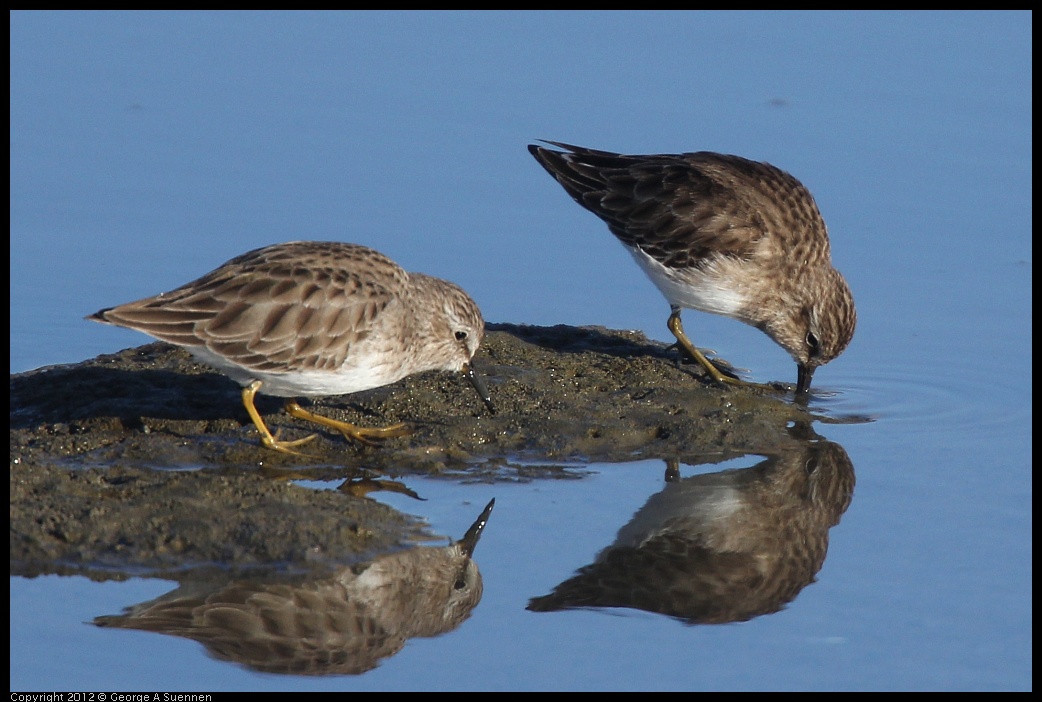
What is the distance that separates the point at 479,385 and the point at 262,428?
155 cm

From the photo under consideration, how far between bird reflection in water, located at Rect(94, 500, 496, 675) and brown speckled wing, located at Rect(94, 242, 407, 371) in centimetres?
172

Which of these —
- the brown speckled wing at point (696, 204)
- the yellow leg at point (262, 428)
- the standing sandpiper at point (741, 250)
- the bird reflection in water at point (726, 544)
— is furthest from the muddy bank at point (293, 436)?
the brown speckled wing at point (696, 204)

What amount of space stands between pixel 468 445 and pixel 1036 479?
11.9 ft

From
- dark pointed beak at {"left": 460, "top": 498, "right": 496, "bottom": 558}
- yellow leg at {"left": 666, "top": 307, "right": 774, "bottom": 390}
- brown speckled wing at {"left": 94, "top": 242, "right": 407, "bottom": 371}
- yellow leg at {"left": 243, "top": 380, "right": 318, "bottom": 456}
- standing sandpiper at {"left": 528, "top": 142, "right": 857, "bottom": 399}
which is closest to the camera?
dark pointed beak at {"left": 460, "top": 498, "right": 496, "bottom": 558}

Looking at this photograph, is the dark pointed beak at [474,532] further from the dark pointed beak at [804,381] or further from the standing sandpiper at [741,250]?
the dark pointed beak at [804,381]

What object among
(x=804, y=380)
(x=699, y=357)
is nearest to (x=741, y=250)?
(x=699, y=357)

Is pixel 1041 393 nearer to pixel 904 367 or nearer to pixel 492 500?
pixel 904 367

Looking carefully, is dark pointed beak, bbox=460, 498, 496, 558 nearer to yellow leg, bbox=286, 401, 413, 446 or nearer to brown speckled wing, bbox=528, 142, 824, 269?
yellow leg, bbox=286, 401, 413, 446

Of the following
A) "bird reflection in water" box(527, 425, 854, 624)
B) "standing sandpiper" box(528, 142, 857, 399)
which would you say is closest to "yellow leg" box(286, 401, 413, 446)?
"bird reflection in water" box(527, 425, 854, 624)

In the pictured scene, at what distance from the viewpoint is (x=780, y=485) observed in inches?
354

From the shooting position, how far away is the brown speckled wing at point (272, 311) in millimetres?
8648

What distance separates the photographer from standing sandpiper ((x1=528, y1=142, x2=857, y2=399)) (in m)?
10.9

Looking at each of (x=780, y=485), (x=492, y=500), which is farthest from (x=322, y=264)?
(x=780, y=485)

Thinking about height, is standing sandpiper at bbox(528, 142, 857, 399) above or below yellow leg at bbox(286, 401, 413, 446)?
above
